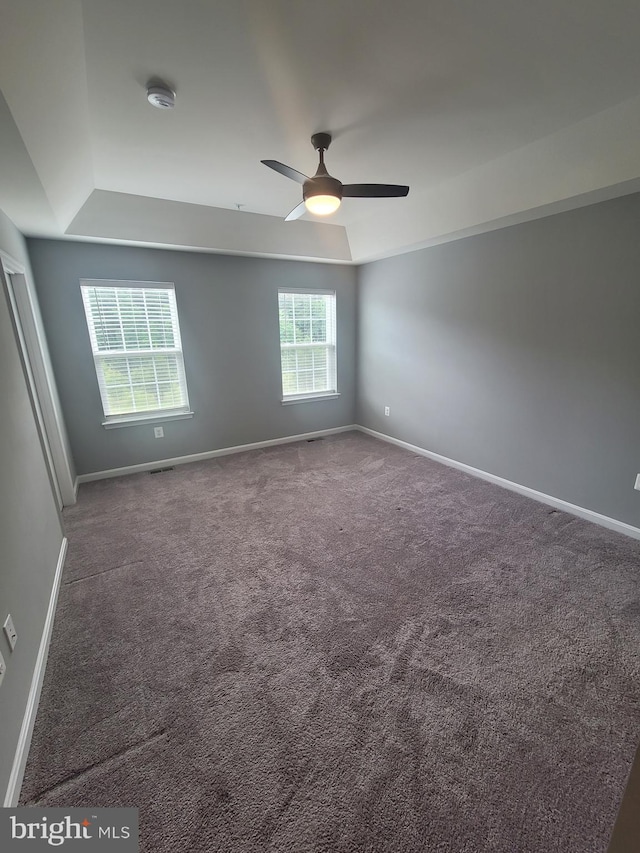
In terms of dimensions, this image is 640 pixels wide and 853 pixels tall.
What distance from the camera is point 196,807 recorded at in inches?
45.6

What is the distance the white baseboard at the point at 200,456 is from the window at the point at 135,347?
1.76ft

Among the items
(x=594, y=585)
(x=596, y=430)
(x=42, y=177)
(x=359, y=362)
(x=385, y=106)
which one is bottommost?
(x=594, y=585)

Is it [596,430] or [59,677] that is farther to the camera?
[596,430]

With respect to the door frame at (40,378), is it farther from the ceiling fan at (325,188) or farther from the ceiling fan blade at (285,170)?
the ceiling fan at (325,188)

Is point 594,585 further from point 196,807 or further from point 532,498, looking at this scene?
point 196,807

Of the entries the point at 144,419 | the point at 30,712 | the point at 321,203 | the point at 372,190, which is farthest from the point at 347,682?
the point at 144,419

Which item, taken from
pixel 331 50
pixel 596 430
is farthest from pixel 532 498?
pixel 331 50

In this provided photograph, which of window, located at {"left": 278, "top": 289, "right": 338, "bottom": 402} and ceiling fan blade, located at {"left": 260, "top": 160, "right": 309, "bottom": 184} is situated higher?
ceiling fan blade, located at {"left": 260, "top": 160, "right": 309, "bottom": 184}

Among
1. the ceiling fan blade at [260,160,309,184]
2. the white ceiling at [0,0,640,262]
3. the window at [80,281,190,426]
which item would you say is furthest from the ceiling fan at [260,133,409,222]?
the window at [80,281,190,426]

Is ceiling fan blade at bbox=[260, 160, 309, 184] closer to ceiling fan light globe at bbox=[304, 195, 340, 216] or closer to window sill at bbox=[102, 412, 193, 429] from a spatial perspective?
ceiling fan light globe at bbox=[304, 195, 340, 216]

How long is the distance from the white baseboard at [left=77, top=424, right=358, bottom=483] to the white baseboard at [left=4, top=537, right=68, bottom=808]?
5.83 feet

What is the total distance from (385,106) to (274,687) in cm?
302

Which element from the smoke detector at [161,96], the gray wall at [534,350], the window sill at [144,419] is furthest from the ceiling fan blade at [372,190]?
the window sill at [144,419]

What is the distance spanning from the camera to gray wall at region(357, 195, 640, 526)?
253 centimetres
